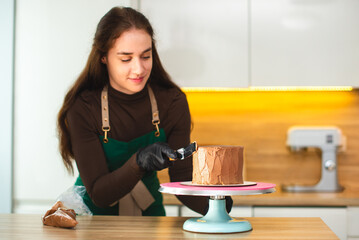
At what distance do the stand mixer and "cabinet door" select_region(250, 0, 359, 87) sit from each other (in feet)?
0.82

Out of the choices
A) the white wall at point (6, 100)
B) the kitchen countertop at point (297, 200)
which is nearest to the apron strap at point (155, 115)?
the kitchen countertop at point (297, 200)

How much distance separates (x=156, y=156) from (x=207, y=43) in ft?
4.28

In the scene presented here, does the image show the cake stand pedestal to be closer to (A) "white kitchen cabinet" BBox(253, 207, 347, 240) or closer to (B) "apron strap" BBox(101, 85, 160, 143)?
(B) "apron strap" BBox(101, 85, 160, 143)

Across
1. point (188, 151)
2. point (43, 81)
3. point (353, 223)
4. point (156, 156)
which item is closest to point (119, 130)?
point (156, 156)

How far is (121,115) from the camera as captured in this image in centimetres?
160

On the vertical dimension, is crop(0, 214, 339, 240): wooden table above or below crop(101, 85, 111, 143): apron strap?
below

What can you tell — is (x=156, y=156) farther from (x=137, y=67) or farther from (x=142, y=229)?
(x=137, y=67)

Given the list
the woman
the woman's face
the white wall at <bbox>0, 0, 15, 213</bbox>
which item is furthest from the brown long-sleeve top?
the white wall at <bbox>0, 0, 15, 213</bbox>

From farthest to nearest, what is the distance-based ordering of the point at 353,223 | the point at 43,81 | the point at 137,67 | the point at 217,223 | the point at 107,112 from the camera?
the point at 43,81, the point at 353,223, the point at 107,112, the point at 137,67, the point at 217,223

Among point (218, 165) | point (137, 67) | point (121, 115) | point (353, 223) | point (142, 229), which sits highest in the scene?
point (137, 67)

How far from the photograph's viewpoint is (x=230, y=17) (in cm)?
241

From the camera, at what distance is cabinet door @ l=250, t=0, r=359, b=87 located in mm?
2377

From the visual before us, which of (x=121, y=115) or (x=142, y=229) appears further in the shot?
(x=121, y=115)

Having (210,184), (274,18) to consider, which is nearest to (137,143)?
(210,184)
